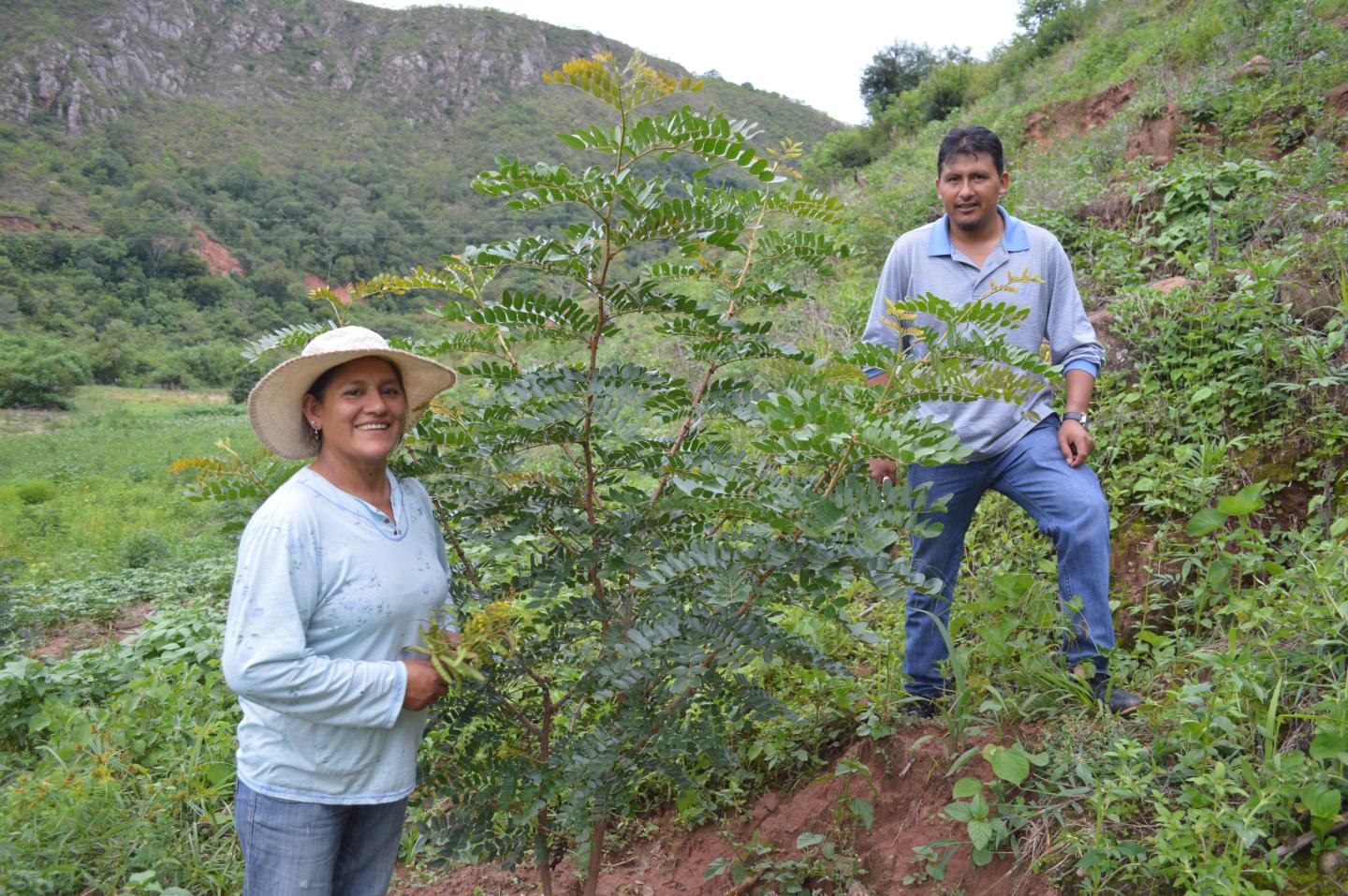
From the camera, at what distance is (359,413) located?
1733mm

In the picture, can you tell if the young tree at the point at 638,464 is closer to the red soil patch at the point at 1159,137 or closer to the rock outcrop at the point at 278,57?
the red soil patch at the point at 1159,137

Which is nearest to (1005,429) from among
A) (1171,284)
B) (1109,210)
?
(1171,284)

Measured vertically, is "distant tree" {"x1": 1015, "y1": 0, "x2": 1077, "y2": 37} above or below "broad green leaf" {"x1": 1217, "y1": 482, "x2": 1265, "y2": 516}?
above

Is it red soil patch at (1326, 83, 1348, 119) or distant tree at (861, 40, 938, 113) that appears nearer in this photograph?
red soil patch at (1326, 83, 1348, 119)

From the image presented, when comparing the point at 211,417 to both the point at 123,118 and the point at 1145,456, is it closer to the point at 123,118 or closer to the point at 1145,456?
the point at 1145,456

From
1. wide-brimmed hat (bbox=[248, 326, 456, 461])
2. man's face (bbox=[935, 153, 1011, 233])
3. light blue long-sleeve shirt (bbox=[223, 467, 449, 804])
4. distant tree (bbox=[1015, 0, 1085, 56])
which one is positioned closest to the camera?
light blue long-sleeve shirt (bbox=[223, 467, 449, 804])

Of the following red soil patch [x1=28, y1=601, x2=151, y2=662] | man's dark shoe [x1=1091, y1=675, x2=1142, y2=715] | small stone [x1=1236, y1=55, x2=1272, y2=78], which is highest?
small stone [x1=1236, y1=55, x2=1272, y2=78]

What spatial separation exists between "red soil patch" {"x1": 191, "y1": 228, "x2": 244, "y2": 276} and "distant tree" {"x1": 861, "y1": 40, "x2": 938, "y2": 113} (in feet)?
99.4

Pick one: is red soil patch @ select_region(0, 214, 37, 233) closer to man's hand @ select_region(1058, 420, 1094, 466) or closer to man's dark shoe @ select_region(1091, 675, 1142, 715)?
man's hand @ select_region(1058, 420, 1094, 466)

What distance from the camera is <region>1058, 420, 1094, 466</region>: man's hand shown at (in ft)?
7.85

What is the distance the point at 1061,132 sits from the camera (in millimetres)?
9367

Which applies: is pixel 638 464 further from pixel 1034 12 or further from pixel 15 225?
pixel 15 225

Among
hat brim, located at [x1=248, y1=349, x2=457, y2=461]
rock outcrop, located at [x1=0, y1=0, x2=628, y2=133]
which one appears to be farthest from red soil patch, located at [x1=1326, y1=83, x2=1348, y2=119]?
rock outcrop, located at [x1=0, y1=0, x2=628, y2=133]

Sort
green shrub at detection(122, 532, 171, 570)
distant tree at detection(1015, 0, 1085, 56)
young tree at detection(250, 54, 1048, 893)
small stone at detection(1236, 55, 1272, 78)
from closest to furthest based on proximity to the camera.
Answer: young tree at detection(250, 54, 1048, 893)
small stone at detection(1236, 55, 1272, 78)
green shrub at detection(122, 532, 171, 570)
distant tree at detection(1015, 0, 1085, 56)
